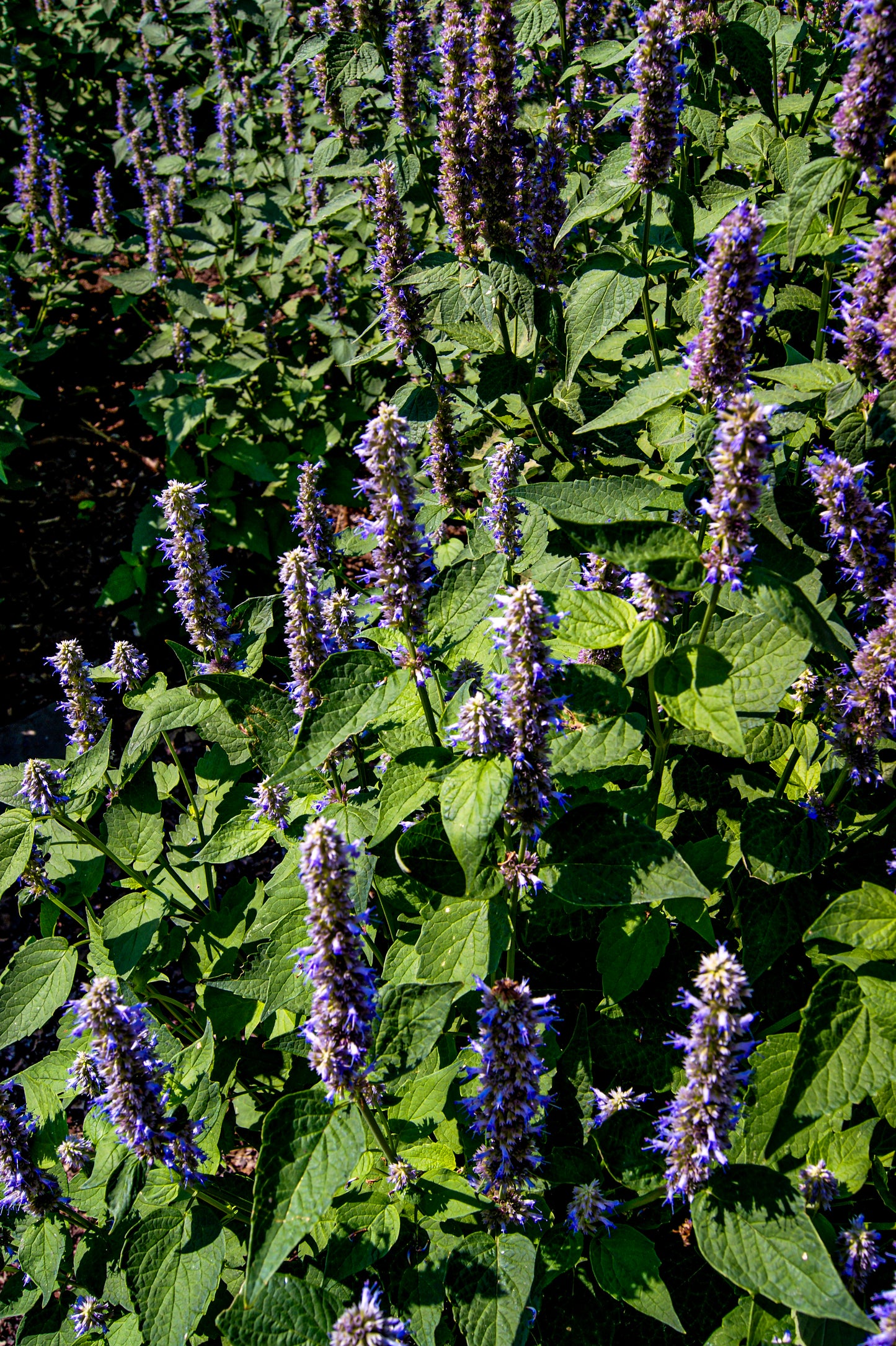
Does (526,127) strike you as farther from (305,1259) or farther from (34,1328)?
(34,1328)

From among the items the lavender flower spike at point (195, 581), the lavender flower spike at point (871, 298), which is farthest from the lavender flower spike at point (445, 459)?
the lavender flower spike at point (871, 298)

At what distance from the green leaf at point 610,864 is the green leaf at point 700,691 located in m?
0.42

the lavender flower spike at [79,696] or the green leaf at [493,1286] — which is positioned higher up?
the lavender flower spike at [79,696]

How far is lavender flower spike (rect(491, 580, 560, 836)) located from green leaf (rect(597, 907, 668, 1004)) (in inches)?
32.5

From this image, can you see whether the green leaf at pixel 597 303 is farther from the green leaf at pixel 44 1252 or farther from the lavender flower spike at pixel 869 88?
the green leaf at pixel 44 1252

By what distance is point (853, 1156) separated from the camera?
3.23 meters

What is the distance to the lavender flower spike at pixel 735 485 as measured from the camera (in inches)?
95.8

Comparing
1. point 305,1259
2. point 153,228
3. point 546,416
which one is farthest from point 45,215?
point 305,1259

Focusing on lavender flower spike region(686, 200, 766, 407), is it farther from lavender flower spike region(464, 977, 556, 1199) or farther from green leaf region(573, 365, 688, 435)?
lavender flower spike region(464, 977, 556, 1199)

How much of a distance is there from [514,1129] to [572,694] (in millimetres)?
1444

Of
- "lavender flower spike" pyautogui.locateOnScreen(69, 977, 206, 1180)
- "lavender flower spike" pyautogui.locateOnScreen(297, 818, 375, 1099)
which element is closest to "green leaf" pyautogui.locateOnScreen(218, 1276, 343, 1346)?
"lavender flower spike" pyautogui.locateOnScreen(69, 977, 206, 1180)

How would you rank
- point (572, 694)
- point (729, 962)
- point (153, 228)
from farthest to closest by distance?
point (153, 228), point (572, 694), point (729, 962)

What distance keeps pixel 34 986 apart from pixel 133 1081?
124 cm

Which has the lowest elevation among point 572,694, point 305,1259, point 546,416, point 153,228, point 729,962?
point 305,1259
